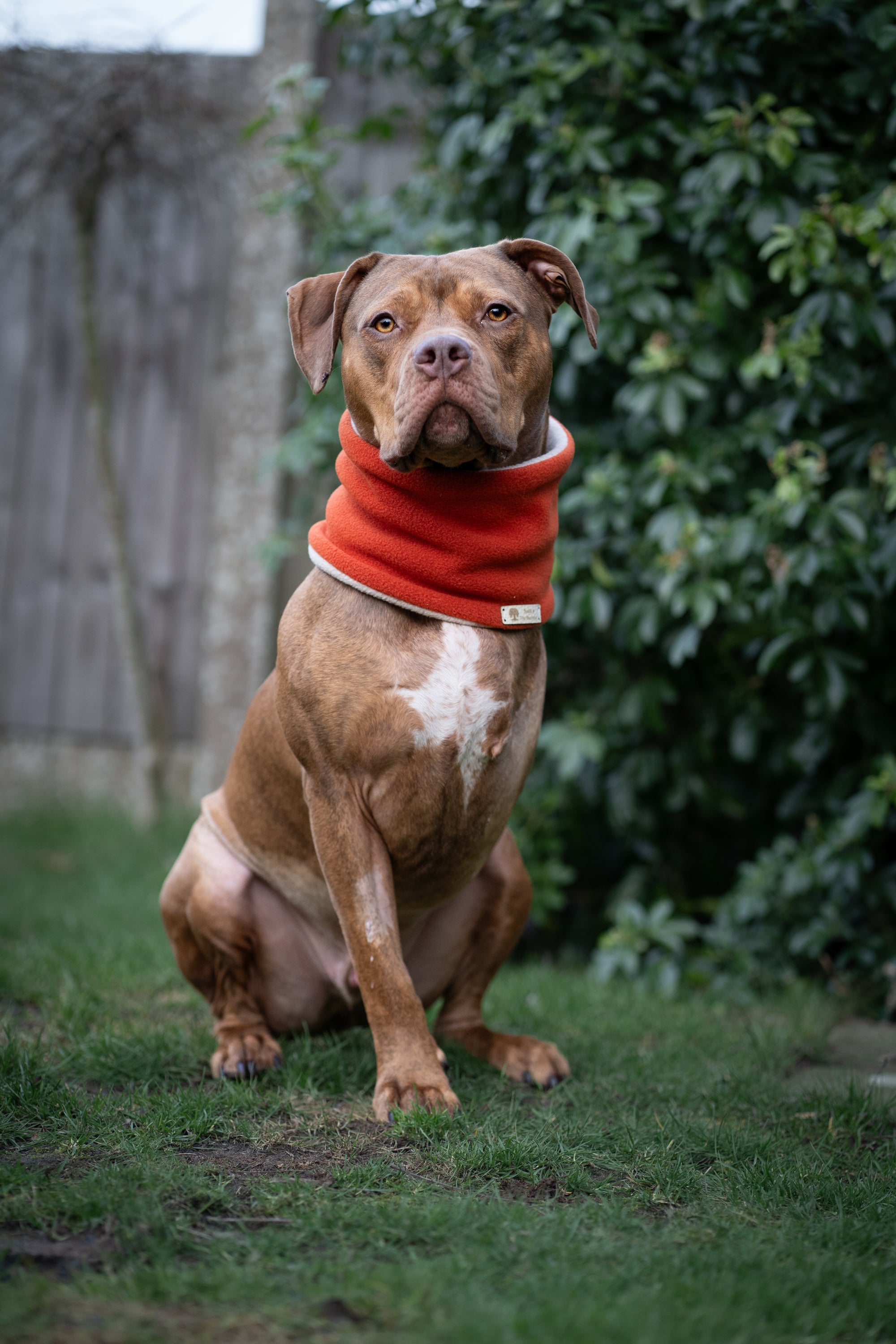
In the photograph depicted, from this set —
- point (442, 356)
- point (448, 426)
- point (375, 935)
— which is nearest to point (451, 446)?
point (448, 426)

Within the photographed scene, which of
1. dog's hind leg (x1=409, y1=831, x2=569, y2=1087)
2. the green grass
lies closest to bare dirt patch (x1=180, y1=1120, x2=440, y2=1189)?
the green grass

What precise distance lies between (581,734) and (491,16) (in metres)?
2.21

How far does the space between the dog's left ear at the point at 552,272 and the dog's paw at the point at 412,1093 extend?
1542 mm

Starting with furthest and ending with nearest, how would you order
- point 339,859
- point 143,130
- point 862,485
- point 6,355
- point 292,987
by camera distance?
point 6,355 < point 143,130 < point 862,485 < point 292,987 < point 339,859

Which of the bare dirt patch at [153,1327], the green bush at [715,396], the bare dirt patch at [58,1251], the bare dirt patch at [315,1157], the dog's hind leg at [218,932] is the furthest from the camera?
the green bush at [715,396]

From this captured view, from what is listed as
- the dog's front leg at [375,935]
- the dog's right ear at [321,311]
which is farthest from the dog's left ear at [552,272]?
the dog's front leg at [375,935]

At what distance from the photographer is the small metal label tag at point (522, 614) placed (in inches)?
93.6

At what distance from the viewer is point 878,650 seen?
3648mm

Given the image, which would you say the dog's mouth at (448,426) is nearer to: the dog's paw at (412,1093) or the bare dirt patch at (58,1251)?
the dog's paw at (412,1093)

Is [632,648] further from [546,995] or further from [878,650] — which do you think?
[546,995]

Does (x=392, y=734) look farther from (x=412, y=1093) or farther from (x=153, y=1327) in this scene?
(x=153, y=1327)

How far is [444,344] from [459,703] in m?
0.68

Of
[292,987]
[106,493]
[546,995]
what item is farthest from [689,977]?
[106,493]

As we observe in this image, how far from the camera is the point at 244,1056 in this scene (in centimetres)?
247
